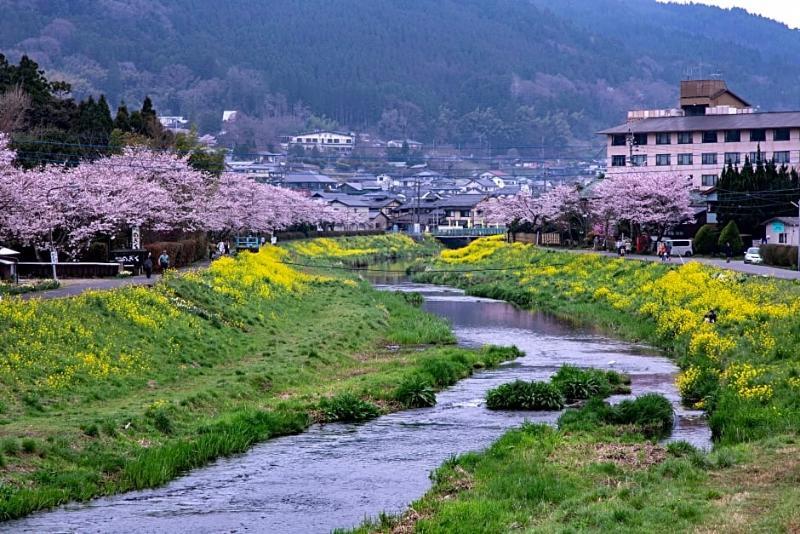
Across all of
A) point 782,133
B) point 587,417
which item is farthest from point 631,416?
point 782,133

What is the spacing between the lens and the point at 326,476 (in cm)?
1928

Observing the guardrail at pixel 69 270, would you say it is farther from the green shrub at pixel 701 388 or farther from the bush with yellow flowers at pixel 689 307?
the green shrub at pixel 701 388

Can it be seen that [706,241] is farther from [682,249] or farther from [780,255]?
[780,255]

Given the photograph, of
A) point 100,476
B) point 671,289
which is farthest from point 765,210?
point 100,476

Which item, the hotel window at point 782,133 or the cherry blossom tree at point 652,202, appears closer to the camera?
the cherry blossom tree at point 652,202

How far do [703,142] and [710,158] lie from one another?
1.63 m

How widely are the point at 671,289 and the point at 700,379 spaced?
1979 centimetres

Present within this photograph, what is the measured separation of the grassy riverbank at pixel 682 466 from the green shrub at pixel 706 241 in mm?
37439

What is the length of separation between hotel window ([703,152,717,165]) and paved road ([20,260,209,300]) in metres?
72.0

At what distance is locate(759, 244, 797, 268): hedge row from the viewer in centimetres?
5522

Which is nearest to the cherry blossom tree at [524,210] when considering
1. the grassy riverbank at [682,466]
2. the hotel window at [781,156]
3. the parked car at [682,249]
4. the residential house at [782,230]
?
the hotel window at [781,156]

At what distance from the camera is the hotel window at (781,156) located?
103438mm

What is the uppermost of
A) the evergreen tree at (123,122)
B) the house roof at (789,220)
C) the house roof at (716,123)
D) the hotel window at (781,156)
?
the house roof at (716,123)

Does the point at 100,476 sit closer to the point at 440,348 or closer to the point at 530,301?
the point at 440,348
